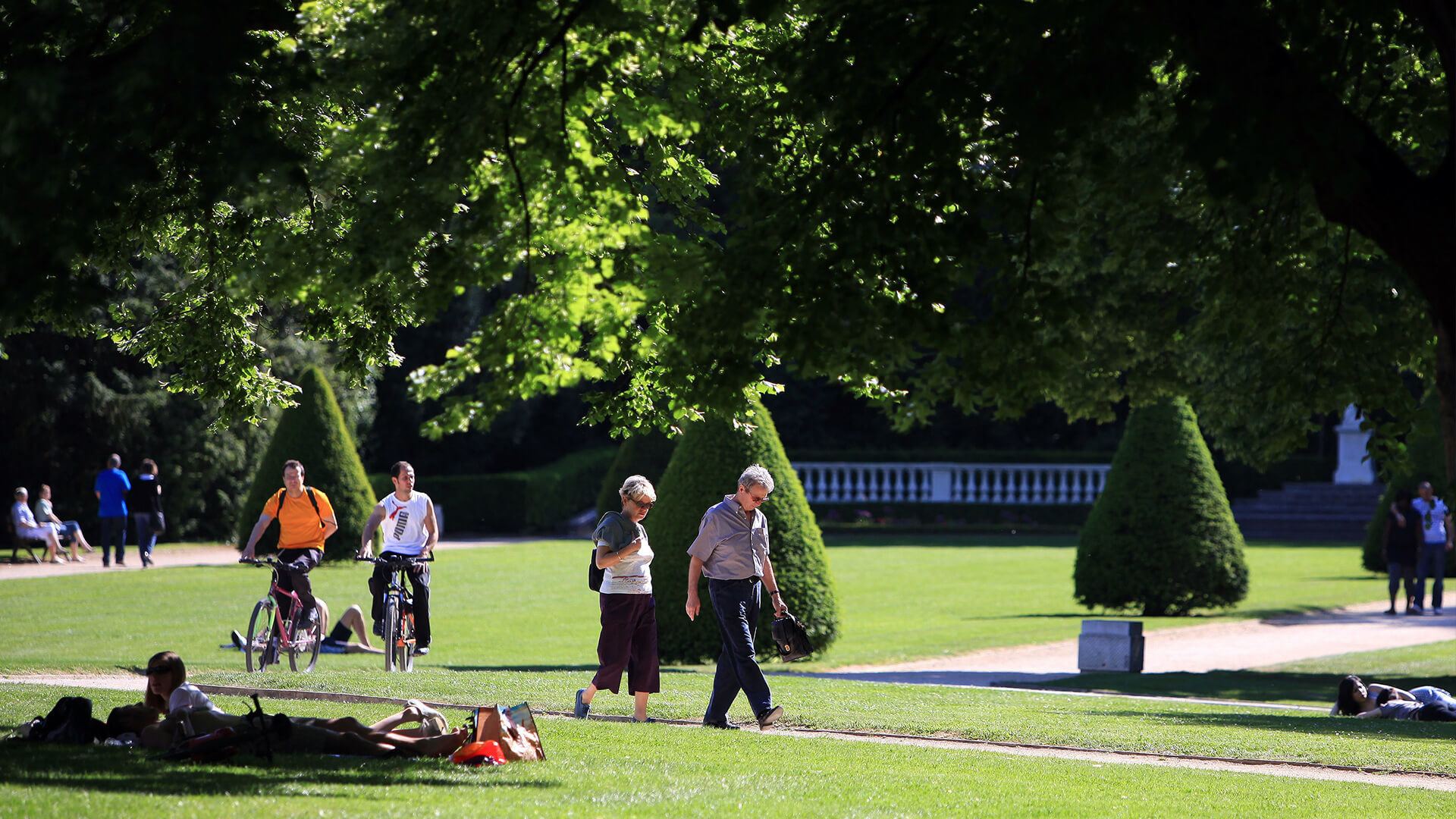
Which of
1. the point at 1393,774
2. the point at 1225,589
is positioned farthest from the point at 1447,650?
the point at 1393,774

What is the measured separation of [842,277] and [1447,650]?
1422 cm

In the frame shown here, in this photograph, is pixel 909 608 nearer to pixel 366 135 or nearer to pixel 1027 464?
pixel 366 135

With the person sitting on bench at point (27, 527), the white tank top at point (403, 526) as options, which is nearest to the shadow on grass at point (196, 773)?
the white tank top at point (403, 526)

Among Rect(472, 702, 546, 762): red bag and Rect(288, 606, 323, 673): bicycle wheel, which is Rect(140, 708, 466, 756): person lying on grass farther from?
Rect(288, 606, 323, 673): bicycle wheel

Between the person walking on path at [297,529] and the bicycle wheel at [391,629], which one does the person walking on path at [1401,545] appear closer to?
the bicycle wheel at [391,629]

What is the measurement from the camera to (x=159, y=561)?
30.5 m

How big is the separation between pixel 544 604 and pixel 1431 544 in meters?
13.2

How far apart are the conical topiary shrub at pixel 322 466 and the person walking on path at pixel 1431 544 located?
17304mm

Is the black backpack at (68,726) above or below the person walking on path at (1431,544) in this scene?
below

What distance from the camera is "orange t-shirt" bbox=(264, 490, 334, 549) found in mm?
15000

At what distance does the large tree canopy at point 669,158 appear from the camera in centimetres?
756

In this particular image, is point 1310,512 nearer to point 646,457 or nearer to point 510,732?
point 646,457

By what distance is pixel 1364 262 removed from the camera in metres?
13.5

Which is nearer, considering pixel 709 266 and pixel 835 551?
pixel 709 266
